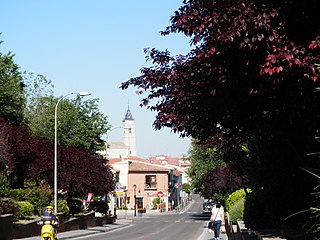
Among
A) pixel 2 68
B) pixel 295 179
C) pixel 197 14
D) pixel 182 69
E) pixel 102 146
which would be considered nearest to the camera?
pixel 197 14

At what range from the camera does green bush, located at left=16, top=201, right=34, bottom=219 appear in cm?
2962

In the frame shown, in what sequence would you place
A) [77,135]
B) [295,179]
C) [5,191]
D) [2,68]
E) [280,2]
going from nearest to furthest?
1. [280,2]
2. [295,179]
3. [5,191]
4. [2,68]
5. [77,135]

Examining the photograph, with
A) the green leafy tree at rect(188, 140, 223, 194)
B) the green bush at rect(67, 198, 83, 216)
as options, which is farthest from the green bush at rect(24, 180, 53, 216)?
the green leafy tree at rect(188, 140, 223, 194)

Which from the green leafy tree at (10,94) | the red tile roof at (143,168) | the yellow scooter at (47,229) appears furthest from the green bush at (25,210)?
the red tile roof at (143,168)

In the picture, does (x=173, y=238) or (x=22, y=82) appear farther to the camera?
(x=22, y=82)

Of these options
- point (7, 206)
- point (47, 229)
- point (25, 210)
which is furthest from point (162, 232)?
point (47, 229)

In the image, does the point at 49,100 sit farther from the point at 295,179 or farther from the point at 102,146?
the point at 295,179

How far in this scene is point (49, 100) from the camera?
5419 centimetres

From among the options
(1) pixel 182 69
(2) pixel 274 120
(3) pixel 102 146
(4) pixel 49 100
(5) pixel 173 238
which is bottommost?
(5) pixel 173 238

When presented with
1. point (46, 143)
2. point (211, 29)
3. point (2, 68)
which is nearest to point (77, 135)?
point (2, 68)

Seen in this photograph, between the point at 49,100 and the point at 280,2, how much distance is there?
156 ft

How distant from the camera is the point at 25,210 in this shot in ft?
99.4

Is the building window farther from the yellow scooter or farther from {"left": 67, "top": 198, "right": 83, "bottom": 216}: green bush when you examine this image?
the yellow scooter

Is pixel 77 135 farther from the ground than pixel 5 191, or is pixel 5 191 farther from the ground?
pixel 77 135
